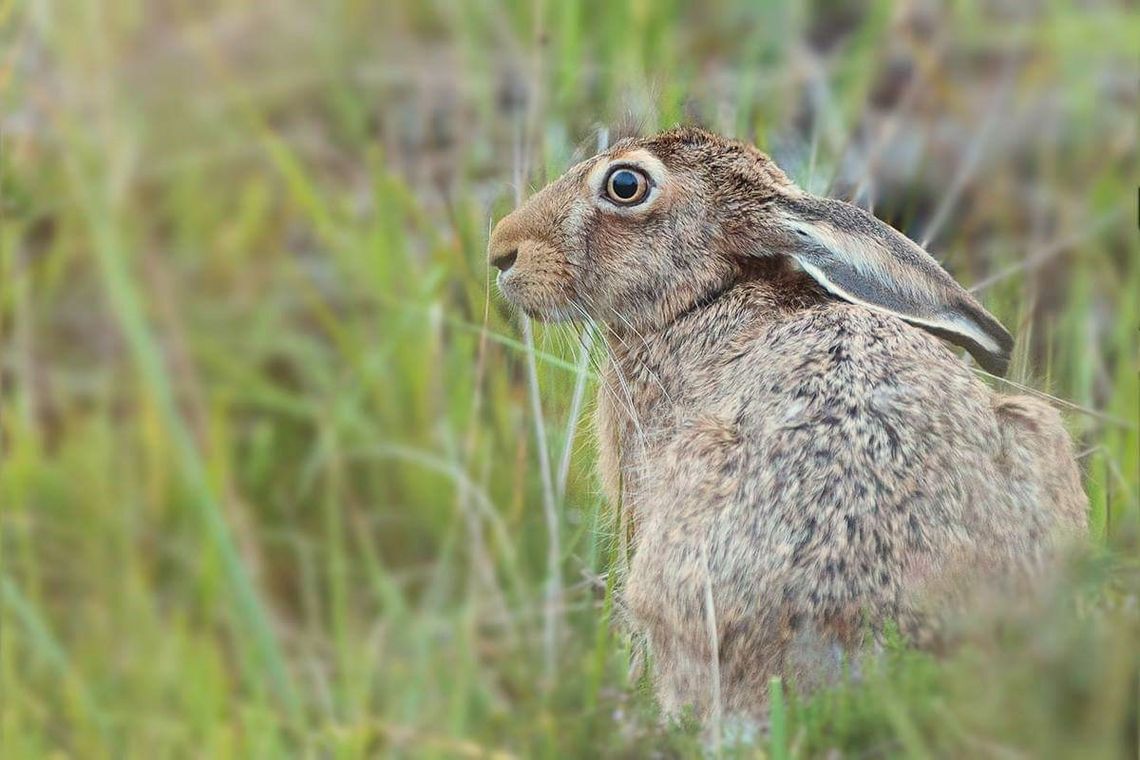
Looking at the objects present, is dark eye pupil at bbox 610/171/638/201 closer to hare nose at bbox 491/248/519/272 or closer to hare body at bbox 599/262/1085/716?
hare nose at bbox 491/248/519/272

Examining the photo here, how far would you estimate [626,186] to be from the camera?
7.04 feet

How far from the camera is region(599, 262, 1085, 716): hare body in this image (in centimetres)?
178

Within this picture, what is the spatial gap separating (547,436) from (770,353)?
498 mm

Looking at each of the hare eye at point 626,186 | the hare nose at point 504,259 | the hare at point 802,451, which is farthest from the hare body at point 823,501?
the hare nose at point 504,259

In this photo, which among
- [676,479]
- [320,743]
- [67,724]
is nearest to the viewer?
[676,479]

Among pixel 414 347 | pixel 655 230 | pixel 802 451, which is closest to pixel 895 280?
pixel 802 451

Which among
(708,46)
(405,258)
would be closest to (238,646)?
(405,258)

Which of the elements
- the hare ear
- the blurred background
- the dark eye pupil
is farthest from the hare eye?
the hare ear

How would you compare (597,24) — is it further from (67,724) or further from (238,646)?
(67,724)

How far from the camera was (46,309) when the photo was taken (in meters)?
4.66

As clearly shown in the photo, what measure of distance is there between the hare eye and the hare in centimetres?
2

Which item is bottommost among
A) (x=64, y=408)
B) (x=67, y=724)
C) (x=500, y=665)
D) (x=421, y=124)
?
(x=67, y=724)

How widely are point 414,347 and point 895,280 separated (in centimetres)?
239

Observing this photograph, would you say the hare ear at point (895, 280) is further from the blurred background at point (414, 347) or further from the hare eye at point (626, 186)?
the hare eye at point (626, 186)
